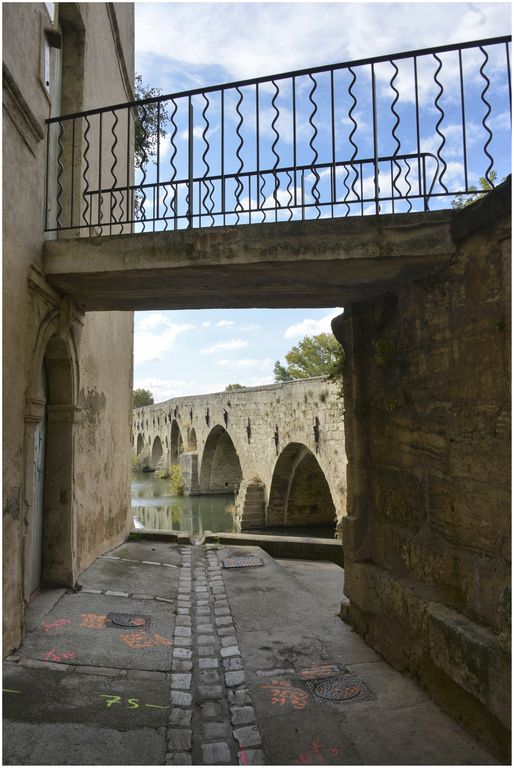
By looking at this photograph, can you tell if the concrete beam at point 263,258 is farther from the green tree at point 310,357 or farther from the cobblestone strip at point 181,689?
the green tree at point 310,357

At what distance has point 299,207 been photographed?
4.69m

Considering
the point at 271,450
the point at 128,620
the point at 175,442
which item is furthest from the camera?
the point at 175,442

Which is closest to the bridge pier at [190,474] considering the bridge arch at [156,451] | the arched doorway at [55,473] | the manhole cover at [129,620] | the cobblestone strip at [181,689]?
the bridge arch at [156,451]

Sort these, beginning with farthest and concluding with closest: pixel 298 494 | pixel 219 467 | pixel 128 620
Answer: pixel 219 467, pixel 298 494, pixel 128 620

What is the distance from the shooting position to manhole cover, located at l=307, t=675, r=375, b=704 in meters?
3.94

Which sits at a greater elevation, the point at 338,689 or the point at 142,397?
the point at 142,397

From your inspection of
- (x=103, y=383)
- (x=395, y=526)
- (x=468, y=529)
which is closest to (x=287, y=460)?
(x=103, y=383)

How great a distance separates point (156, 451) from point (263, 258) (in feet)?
132

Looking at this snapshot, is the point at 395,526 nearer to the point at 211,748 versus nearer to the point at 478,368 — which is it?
the point at 478,368

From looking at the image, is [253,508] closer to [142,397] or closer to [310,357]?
[310,357]

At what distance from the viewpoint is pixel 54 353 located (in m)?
5.71

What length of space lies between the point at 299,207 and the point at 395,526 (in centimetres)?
275

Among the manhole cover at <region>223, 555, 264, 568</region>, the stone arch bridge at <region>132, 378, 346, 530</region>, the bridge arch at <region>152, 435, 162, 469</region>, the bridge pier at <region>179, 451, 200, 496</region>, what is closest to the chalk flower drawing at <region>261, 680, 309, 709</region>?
the manhole cover at <region>223, 555, 264, 568</region>

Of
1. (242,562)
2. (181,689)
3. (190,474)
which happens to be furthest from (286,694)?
(190,474)
